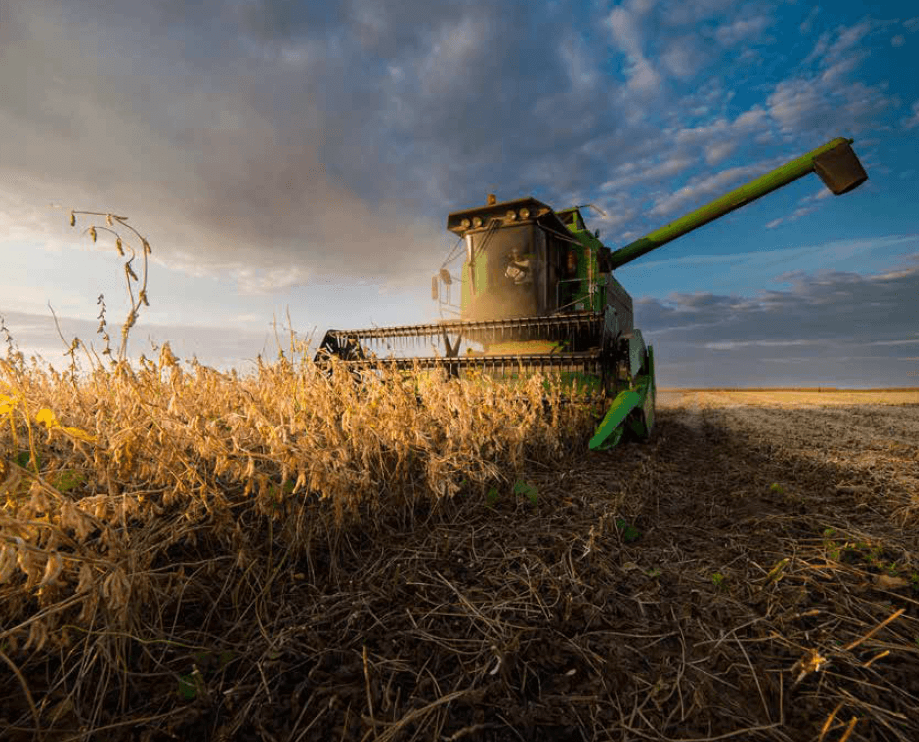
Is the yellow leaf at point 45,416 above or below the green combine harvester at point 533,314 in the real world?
below

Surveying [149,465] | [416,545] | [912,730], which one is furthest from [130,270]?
[912,730]

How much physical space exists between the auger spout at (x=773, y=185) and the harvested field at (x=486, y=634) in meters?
7.69

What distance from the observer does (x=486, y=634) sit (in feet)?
4.81

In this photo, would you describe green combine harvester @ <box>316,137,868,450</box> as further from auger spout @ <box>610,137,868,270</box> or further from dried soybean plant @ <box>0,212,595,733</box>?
dried soybean plant @ <box>0,212,595,733</box>

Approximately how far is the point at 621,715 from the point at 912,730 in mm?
846

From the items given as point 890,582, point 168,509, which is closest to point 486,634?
point 168,509

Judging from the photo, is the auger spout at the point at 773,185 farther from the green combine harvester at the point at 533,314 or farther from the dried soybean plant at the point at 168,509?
the dried soybean plant at the point at 168,509

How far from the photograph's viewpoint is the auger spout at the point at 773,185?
849 cm

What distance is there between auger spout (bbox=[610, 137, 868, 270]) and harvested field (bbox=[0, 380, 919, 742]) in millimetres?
7692

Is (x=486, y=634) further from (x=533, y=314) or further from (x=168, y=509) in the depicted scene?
(x=533, y=314)

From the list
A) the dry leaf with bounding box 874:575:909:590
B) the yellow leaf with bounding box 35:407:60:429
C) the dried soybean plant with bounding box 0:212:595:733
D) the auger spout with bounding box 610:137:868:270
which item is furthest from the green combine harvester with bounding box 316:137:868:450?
the yellow leaf with bounding box 35:407:60:429

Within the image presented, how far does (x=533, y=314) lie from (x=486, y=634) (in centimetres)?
572

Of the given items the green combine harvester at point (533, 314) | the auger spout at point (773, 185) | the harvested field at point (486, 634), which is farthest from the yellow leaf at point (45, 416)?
the auger spout at point (773, 185)

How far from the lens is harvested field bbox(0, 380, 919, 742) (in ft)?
3.85
